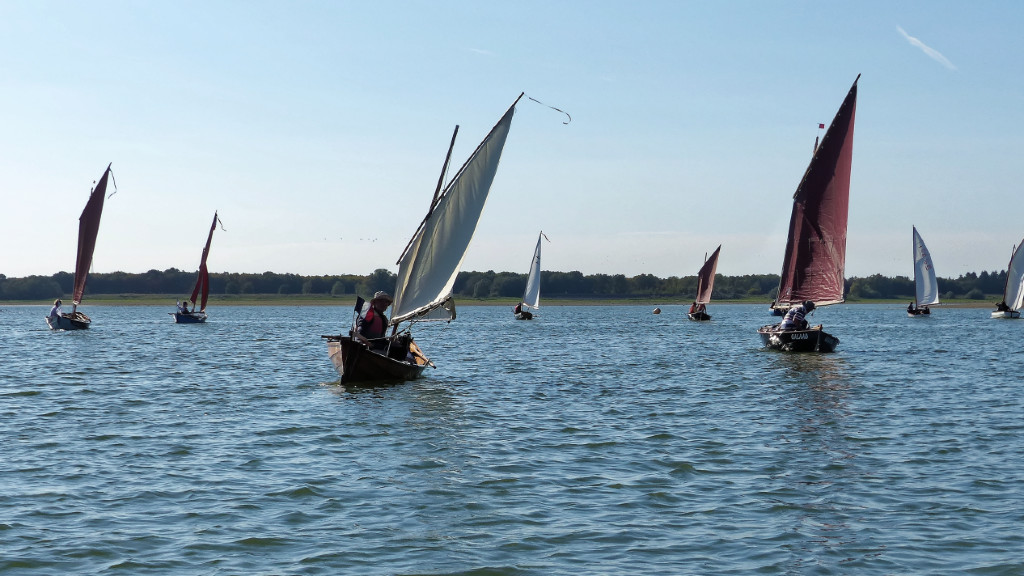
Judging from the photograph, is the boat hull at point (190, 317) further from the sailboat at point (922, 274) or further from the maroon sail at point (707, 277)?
the sailboat at point (922, 274)

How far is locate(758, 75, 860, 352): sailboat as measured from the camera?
152ft

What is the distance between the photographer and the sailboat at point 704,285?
117125 mm

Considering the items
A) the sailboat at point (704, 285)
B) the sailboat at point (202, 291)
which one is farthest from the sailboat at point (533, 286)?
the sailboat at point (202, 291)

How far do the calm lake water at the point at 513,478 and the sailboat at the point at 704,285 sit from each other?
83.6m

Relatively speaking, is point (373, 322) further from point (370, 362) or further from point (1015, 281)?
point (1015, 281)

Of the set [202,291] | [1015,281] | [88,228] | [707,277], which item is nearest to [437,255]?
[88,228]

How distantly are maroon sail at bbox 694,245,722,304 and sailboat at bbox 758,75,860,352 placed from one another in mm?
67011

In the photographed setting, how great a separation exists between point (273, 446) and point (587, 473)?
703cm

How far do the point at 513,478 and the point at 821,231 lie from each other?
35425 mm

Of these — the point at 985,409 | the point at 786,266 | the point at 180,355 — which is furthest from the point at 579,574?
the point at 180,355

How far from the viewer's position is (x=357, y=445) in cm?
1989

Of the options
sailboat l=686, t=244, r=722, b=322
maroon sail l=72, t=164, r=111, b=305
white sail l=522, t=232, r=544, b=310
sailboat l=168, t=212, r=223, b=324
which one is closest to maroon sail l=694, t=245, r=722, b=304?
sailboat l=686, t=244, r=722, b=322

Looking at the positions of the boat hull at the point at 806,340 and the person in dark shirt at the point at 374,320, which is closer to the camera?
the person in dark shirt at the point at 374,320

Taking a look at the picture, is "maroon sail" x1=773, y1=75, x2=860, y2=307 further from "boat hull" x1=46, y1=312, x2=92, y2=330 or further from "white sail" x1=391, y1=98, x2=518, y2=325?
"boat hull" x1=46, y1=312, x2=92, y2=330
